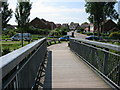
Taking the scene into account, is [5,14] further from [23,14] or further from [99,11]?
[99,11]

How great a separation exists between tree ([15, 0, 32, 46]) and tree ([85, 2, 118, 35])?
2514 cm

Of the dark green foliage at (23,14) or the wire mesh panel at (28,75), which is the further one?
the dark green foliage at (23,14)

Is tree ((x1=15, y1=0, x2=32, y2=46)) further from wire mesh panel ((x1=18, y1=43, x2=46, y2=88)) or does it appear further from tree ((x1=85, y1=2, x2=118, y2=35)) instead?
tree ((x1=85, y1=2, x2=118, y2=35))

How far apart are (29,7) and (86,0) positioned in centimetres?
2764

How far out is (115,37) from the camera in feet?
146

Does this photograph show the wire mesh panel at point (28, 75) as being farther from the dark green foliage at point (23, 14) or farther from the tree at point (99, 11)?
the tree at point (99, 11)

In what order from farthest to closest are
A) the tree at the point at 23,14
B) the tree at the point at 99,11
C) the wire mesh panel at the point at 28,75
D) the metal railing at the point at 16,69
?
1. the tree at the point at 99,11
2. the tree at the point at 23,14
3. the wire mesh panel at the point at 28,75
4. the metal railing at the point at 16,69

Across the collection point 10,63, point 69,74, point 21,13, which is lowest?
point 69,74

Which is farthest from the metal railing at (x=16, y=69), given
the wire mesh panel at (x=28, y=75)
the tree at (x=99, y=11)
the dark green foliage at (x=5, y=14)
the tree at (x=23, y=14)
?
the tree at (x=99, y=11)

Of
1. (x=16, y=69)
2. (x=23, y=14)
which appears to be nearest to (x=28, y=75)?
(x=16, y=69)

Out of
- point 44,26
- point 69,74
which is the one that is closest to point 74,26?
point 44,26

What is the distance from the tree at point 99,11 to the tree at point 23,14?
25143mm

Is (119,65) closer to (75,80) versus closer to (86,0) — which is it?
(75,80)

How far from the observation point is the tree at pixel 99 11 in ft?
157
